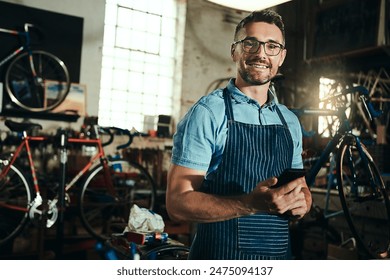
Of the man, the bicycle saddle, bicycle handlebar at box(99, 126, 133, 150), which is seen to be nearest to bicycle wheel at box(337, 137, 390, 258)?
the man

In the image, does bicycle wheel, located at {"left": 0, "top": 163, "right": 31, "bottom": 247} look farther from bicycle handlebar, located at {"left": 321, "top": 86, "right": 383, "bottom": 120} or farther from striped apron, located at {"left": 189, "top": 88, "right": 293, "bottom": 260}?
bicycle handlebar, located at {"left": 321, "top": 86, "right": 383, "bottom": 120}

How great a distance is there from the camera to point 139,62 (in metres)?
2.33

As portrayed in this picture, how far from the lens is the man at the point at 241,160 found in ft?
4.72

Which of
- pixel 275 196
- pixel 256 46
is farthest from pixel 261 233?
pixel 256 46

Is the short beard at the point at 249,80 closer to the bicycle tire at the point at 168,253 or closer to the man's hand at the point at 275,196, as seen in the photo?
the man's hand at the point at 275,196

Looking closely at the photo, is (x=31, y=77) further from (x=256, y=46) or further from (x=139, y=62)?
(x=256, y=46)

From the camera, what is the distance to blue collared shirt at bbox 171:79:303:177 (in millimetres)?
1470

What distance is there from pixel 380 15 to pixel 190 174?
5.48 ft

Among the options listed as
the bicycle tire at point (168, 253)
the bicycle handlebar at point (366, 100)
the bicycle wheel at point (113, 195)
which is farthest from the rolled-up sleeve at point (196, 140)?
the bicycle wheel at point (113, 195)

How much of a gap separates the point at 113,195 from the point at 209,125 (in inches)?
73.8

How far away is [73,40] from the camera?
87.3 inches


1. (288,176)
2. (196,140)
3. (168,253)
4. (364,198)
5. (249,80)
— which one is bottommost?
(168,253)

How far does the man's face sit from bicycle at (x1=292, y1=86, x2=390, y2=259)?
853mm
